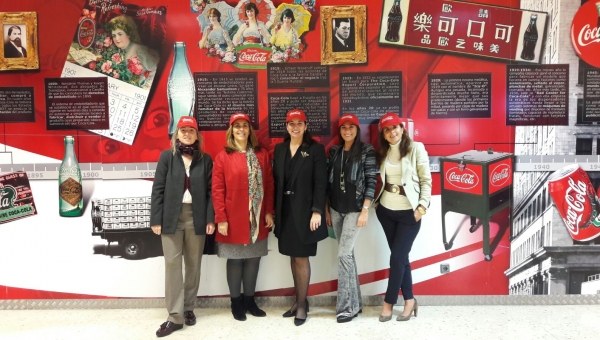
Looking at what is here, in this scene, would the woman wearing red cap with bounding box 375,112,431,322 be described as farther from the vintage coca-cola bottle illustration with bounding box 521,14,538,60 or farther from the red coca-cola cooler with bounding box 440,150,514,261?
the vintage coca-cola bottle illustration with bounding box 521,14,538,60

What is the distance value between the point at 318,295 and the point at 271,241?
0.66 metres

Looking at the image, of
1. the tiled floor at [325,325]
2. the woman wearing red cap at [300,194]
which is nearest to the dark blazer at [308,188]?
the woman wearing red cap at [300,194]

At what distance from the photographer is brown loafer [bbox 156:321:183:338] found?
306cm

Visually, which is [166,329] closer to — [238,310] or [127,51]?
[238,310]

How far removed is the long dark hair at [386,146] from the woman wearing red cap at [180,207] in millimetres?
1399

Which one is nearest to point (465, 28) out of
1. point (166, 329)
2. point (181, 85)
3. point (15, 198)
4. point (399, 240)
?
point (399, 240)

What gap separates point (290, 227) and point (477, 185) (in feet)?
5.59

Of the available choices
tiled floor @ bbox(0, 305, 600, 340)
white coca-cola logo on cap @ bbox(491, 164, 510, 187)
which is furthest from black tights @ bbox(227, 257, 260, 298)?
white coca-cola logo on cap @ bbox(491, 164, 510, 187)

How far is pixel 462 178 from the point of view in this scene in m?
3.46

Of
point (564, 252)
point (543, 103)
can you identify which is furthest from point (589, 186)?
point (543, 103)

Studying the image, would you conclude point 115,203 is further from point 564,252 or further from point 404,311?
point 564,252

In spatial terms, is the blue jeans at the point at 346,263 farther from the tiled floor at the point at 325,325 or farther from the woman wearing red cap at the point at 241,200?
the woman wearing red cap at the point at 241,200

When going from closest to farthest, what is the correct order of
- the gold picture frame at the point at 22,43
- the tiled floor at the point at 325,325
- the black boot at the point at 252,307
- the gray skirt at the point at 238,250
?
1. the tiled floor at the point at 325,325
2. the gray skirt at the point at 238,250
3. the black boot at the point at 252,307
4. the gold picture frame at the point at 22,43

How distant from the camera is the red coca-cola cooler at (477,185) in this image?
135 inches
